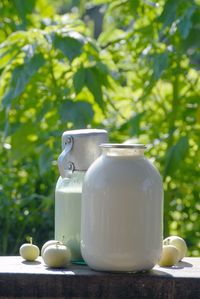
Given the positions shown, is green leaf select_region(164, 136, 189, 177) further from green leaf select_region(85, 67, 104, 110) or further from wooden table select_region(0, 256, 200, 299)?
wooden table select_region(0, 256, 200, 299)

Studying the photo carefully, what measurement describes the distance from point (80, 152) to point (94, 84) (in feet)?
3.97

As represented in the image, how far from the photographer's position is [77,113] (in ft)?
9.48

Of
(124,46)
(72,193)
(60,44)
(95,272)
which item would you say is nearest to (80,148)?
(72,193)

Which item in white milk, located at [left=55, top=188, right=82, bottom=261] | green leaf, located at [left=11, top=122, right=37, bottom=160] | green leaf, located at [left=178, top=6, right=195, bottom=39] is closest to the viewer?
white milk, located at [left=55, top=188, right=82, bottom=261]

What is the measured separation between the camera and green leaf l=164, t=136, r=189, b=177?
2975mm

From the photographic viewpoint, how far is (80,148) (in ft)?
5.80

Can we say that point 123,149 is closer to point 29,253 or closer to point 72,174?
point 72,174

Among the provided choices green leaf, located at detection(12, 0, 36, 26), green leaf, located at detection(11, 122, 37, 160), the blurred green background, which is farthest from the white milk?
green leaf, located at detection(12, 0, 36, 26)

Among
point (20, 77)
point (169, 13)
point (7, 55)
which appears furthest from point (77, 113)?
point (169, 13)

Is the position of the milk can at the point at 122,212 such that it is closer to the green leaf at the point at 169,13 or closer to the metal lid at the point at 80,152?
the metal lid at the point at 80,152

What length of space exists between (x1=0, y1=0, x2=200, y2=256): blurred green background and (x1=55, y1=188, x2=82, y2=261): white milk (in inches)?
43.4

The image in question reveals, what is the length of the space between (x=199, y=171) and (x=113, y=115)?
0.46 metres

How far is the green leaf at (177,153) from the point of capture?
2975 millimetres

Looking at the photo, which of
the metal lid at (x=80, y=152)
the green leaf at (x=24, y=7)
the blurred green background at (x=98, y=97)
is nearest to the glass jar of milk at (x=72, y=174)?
the metal lid at (x=80, y=152)
